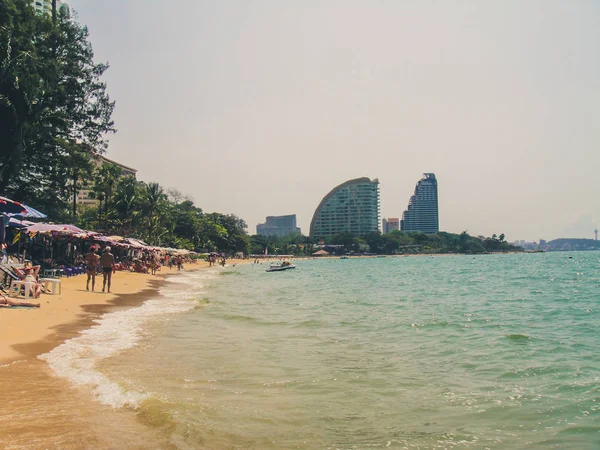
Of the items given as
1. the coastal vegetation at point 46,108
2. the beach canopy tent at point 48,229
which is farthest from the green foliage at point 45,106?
the beach canopy tent at point 48,229

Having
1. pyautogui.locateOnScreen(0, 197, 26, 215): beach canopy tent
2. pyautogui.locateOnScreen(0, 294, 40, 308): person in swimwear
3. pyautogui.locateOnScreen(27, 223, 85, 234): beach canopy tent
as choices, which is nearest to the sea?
pyautogui.locateOnScreen(0, 294, 40, 308): person in swimwear

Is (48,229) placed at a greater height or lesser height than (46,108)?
lesser

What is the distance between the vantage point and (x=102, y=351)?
8.16m

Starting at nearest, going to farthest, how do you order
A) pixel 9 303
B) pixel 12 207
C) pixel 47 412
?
pixel 47 412 < pixel 9 303 < pixel 12 207

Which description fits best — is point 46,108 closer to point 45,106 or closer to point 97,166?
point 45,106

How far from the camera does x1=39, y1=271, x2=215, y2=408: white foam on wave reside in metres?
5.67

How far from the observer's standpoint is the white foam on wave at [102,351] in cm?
567

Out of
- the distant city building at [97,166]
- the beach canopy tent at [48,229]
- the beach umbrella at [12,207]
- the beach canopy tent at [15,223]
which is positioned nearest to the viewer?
the beach umbrella at [12,207]

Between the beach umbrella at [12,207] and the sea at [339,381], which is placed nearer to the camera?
the sea at [339,381]

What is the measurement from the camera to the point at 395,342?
10172 mm

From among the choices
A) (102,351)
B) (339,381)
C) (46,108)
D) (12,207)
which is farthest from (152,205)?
(339,381)

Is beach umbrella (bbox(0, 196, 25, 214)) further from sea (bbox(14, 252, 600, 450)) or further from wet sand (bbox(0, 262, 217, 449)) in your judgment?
wet sand (bbox(0, 262, 217, 449))

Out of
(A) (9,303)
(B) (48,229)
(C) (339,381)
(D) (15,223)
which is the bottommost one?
(C) (339,381)

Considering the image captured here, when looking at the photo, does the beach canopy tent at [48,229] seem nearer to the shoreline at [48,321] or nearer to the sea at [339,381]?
the shoreline at [48,321]
